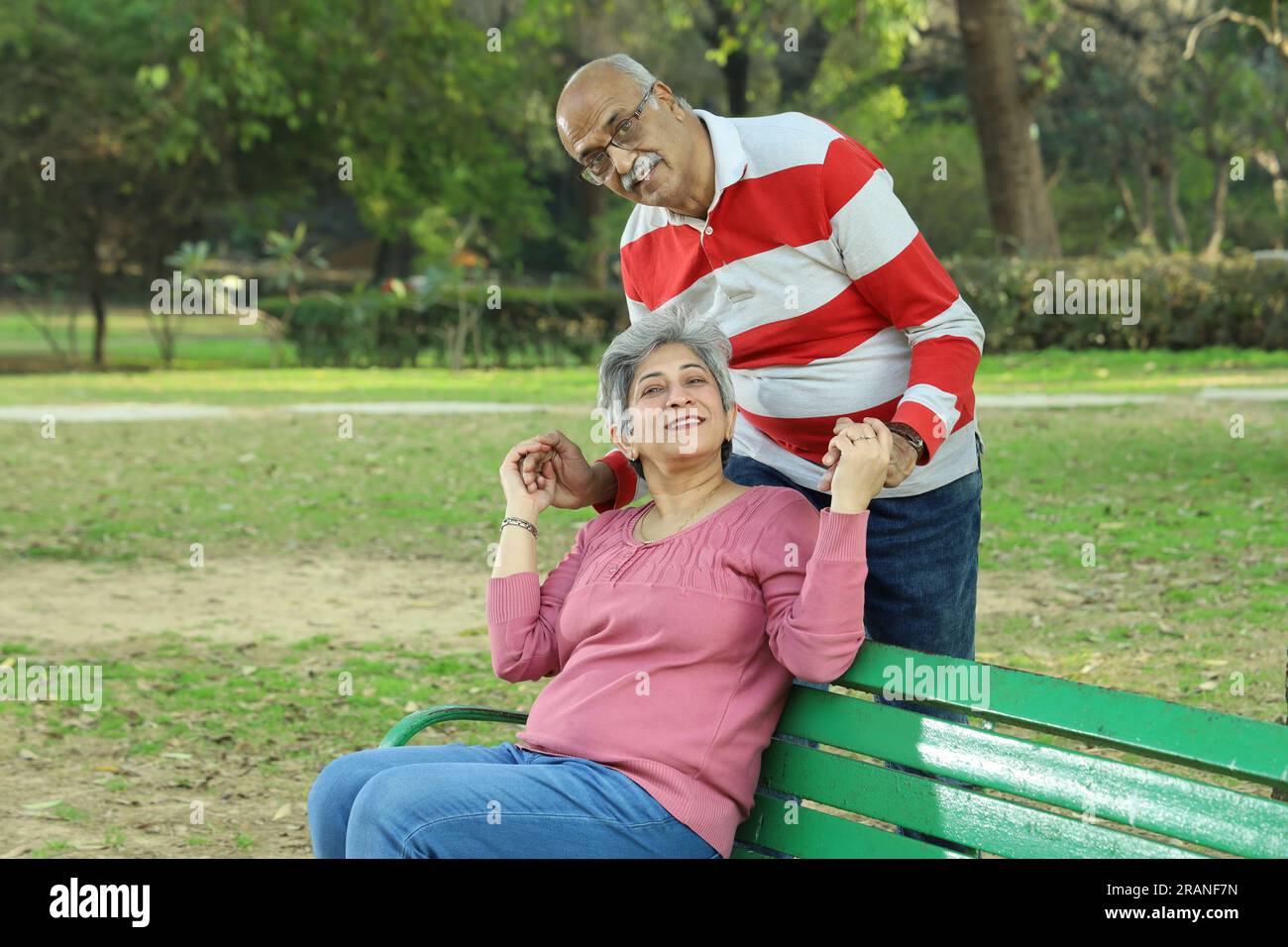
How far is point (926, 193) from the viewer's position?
32.1 m

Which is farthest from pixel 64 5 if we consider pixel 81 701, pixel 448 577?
pixel 81 701

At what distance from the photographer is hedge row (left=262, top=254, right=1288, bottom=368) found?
19.7 metres

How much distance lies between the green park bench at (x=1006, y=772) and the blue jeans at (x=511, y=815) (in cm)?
22

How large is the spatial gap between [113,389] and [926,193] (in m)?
17.8

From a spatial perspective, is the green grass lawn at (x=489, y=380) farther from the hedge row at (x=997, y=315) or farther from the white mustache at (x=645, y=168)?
the white mustache at (x=645, y=168)

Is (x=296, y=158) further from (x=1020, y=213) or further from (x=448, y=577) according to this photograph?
(x=448, y=577)

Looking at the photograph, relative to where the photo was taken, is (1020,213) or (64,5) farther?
(64,5)

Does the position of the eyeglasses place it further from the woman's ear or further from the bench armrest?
the bench armrest

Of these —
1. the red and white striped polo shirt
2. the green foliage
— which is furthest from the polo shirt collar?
the green foliage

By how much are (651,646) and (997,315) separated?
737 inches

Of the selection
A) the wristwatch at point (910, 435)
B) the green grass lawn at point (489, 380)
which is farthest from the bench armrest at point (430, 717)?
the green grass lawn at point (489, 380)

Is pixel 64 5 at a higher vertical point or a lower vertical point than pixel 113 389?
higher

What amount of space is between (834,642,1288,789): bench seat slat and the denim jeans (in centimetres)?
62
